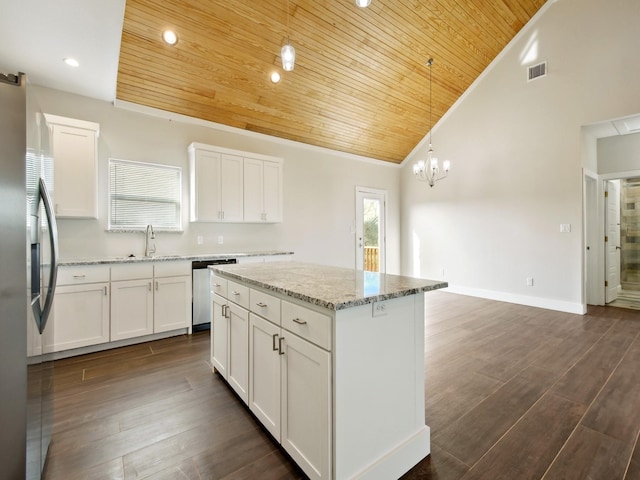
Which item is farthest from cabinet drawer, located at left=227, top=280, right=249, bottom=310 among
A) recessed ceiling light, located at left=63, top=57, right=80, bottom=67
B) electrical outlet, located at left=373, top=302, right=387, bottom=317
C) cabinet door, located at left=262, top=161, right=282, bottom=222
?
recessed ceiling light, located at left=63, top=57, right=80, bottom=67

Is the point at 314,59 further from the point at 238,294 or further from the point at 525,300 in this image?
the point at 525,300

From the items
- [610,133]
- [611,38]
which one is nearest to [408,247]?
[610,133]

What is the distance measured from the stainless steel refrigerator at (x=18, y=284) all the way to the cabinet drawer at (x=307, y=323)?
1.05 metres

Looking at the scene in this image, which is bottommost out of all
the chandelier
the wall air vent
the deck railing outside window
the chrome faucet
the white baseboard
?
the white baseboard

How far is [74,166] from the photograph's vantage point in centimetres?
324

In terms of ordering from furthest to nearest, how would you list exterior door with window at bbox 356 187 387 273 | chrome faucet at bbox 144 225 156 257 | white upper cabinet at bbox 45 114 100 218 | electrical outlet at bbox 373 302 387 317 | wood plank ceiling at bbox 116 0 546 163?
exterior door with window at bbox 356 187 387 273
chrome faucet at bbox 144 225 156 257
wood plank ceiling at bbox 116 0 546 163
white upper cabinet at bbox 45 114 100 218
electrical outlet at bbox 373 302 387 317

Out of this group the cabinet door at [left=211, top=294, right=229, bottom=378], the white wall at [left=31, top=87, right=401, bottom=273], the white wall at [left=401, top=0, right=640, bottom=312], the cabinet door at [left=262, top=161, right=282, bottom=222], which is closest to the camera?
the cabinet door at [left=211, top=294, right=229, bottom=378]

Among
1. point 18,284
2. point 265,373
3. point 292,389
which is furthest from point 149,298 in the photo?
point 292,389

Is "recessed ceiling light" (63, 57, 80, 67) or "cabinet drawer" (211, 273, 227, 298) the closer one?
"cabinet drawer" (211, 273, 227, 298)

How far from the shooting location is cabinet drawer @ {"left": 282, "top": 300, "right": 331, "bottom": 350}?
4.24 ft

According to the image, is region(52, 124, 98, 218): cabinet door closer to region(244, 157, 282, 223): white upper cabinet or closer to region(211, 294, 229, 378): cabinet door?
region(244, 157, 282, 223): white upper cabinet

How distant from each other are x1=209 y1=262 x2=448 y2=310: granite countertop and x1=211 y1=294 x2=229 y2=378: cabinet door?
0.34 metres

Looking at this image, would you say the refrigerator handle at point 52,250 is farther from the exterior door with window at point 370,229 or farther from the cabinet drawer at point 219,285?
the exterior door with window at point 370,229

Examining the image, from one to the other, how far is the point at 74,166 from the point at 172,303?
1.81m
